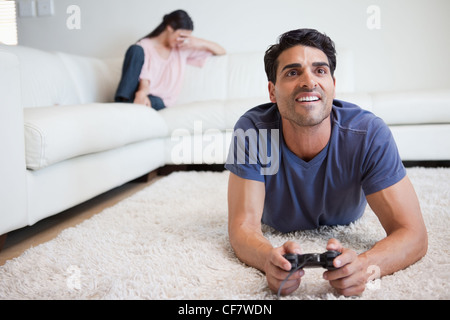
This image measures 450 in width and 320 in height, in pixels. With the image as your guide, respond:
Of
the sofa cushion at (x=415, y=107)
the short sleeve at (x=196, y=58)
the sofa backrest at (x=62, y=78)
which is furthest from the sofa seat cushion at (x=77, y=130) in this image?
the sofa cushion at (x=415, y=107)

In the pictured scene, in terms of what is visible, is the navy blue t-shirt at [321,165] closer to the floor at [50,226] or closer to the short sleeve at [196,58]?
the floor at [50,226]

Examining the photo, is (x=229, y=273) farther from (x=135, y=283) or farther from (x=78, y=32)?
(x=78, y=32)

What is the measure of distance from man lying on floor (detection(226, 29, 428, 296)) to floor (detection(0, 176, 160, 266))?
2.16 feet

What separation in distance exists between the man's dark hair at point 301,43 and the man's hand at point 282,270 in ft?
1.68

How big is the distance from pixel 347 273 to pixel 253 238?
242mm

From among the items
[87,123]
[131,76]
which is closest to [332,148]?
[87,123]

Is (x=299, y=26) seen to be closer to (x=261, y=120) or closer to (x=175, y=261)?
(x=261, y=120)

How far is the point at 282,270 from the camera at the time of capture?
2.34ft

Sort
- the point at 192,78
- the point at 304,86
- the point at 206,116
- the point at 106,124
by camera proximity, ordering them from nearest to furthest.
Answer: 1. the point at 304,86
2. the point at 106,124
3. the point at 206,116
4. the point at 192,78

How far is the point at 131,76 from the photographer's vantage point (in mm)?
2494

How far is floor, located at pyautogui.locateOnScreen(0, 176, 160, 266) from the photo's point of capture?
1.17 meters

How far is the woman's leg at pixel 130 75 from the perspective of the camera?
97.4 inches

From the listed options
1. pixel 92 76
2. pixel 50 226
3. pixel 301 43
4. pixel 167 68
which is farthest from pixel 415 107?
pixel 92 76
